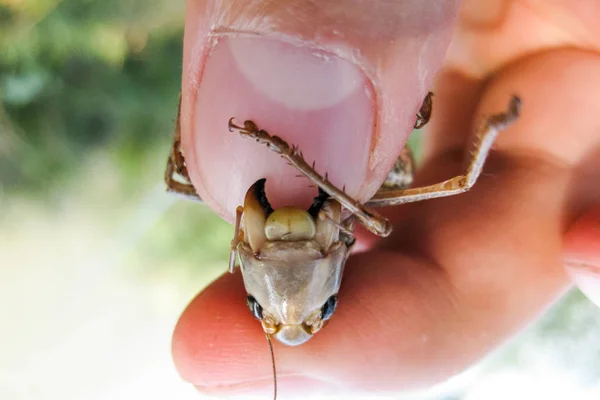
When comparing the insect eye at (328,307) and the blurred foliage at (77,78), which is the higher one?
the blurred foliage at (77,78)

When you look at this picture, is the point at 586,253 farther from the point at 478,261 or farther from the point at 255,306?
the point at 255,306

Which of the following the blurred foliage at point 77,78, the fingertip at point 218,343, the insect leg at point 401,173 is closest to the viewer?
the fingertip at point 218,343

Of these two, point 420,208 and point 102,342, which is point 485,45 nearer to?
point 420,208

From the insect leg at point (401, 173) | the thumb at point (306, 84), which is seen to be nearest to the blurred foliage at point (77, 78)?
the insect leg at point (401, 173)

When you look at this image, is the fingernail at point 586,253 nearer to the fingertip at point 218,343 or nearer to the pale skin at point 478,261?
the pale skin at point 478,261

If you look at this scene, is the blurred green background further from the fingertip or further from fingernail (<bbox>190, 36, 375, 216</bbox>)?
fingernail (<bbox>190, 36, 375, 216</bbox>)

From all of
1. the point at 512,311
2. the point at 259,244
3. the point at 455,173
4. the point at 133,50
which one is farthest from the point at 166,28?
the point at 512,311

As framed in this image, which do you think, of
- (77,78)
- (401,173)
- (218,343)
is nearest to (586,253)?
(401,173)
